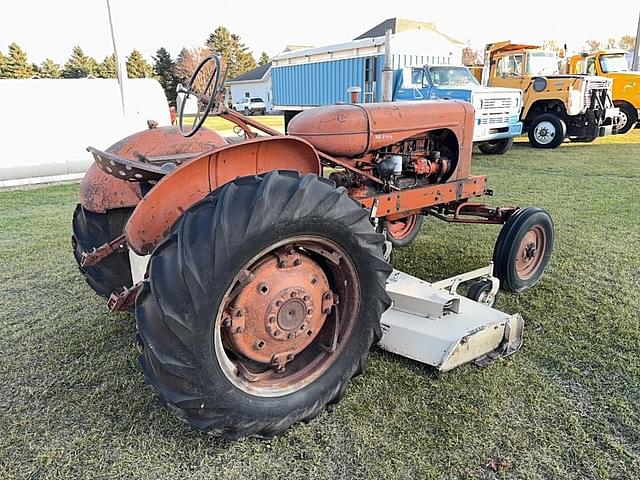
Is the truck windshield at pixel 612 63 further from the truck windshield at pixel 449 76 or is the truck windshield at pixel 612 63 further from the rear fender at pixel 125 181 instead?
the rear fender at pixel 125 181

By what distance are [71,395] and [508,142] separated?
33.0 feet

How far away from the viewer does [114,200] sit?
2406mm

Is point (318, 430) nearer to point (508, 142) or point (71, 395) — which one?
point (71, 395)

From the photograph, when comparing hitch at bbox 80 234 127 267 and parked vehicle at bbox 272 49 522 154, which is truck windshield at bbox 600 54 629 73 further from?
hitch at bbox 80 234 127 267

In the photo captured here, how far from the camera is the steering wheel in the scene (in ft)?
6.67

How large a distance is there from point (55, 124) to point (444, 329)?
23.5ft

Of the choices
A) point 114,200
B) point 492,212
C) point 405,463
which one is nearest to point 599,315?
point 492,212

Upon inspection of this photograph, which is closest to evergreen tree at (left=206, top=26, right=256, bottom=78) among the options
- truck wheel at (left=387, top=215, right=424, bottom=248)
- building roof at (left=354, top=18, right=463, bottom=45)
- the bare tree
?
building roof at (left=354, top=18, right=463, bottom=45)

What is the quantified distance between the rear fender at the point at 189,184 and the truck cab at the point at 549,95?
→ 10.6 metres

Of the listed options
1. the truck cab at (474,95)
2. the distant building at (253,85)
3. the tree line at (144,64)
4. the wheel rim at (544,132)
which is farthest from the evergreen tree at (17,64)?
the wheel rim at (544,132)

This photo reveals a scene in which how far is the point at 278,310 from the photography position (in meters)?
1.84

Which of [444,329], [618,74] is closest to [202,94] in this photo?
[444,329]

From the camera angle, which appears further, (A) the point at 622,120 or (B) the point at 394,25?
(B) the point at 394,25

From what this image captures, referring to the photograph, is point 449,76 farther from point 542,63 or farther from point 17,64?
point 17,64
